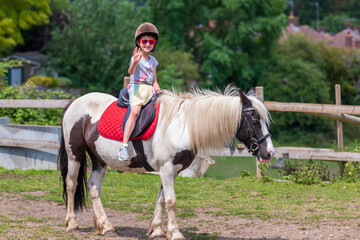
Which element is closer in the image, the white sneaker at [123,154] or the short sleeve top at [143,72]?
the white sneaker at [123,154]

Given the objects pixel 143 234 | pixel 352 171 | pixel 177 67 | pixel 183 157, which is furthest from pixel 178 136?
pixel 177 67

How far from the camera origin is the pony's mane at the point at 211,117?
607cm

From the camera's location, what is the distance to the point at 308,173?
33.3 ft

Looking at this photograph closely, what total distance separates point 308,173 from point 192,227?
3.78m

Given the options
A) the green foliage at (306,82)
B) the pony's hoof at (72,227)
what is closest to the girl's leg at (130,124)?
the pony's hoof at (72,227)

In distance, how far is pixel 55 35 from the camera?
37125mm

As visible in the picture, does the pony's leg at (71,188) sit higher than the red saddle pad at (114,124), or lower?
lower

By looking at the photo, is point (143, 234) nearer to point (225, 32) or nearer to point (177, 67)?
point (177, 67)

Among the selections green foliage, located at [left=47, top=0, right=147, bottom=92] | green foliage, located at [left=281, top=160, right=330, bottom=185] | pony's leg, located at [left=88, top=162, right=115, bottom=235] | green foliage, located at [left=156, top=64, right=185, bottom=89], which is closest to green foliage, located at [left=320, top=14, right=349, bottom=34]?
green foliage, located at [left=47, top=0, right=147, bottom=92]

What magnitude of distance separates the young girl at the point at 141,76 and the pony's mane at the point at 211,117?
12.2 inches

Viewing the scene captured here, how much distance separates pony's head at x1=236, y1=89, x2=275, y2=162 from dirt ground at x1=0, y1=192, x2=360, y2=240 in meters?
1.27

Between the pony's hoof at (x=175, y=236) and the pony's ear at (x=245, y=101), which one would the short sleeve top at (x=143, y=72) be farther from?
the pony's hoof at (x=175, y=236)

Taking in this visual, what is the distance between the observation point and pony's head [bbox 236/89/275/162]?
5938 mm

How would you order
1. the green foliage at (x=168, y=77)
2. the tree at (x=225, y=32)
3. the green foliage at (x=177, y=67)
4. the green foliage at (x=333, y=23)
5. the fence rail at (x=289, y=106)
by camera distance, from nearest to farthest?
the fence rail at (x=289, y=106) → the green foliage at (x=168, y=77) → the green foliage at (x=177, y=67) → the tree at (x=225, y=32) → the green foliage at (x=333, y=23)
